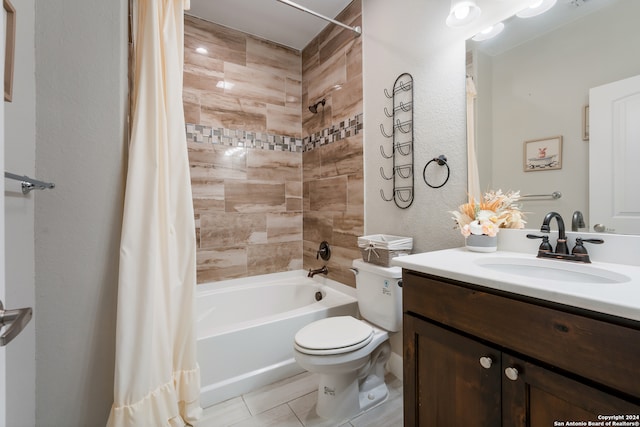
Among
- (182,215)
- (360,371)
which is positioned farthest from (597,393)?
(182,215)

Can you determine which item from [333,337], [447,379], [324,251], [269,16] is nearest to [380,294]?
[333,337]

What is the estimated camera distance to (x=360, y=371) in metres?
1.60

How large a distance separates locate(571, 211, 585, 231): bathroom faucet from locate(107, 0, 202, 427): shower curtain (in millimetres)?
1685

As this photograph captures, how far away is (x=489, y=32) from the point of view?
133cm

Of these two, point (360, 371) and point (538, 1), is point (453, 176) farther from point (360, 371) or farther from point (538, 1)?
point (360, 371)

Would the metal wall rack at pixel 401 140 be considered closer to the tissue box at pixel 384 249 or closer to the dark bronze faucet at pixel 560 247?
→ the tissue box at pixel 384 249

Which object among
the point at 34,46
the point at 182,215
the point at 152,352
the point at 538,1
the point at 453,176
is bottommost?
the point at 152,352

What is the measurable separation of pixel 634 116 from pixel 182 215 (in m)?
1.86

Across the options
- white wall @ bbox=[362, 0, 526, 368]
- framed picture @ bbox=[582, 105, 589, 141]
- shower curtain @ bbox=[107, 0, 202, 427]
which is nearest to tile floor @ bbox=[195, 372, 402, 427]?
shower curtain @ bbox=[107, 0, 202, 427]

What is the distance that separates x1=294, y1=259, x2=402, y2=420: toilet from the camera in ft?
4.37

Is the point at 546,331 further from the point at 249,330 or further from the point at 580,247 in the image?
the point at 249,330

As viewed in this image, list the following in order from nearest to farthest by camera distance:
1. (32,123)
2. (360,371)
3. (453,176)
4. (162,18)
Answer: (32,123) < (162,18) < (453,176) < (360,371)

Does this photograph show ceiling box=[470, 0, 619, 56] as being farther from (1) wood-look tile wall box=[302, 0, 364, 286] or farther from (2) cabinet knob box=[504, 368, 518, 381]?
(2) cabinet knob box=[504, 368, 518, 381]

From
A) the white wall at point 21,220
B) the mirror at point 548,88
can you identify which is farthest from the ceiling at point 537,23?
the white wall at point 21,220
